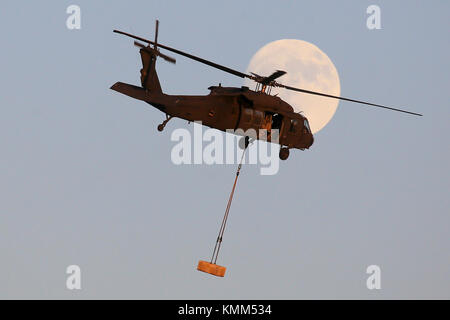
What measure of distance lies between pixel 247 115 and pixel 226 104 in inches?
57.1

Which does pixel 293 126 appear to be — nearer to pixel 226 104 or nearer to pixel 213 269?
pixel 226 104

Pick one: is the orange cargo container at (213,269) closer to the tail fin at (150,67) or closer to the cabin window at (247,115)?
the cabin window at (247,115)

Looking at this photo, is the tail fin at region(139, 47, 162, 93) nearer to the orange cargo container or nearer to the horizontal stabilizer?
the horizontal stabilizer

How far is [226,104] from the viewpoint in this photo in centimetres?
4700

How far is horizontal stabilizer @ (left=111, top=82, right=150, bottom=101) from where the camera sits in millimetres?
43759

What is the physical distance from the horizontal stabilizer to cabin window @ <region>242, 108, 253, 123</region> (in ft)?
18.7

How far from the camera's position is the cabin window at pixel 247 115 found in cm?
4753

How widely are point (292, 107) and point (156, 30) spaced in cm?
1044

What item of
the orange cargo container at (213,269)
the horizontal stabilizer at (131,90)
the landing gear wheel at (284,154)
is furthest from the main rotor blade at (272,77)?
the orange cargo container at (213,269)
